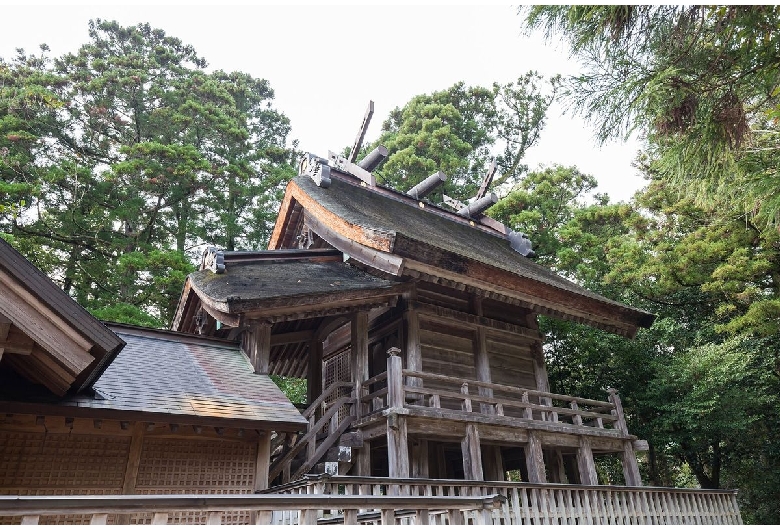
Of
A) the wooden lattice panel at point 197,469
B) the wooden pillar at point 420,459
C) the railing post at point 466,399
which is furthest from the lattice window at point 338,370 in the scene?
the wooden lattice panel at point 197,469

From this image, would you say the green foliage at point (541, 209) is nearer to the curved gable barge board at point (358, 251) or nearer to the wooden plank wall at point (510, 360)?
the wooden plank wall at point (510, 360)

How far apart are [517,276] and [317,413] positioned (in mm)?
4544

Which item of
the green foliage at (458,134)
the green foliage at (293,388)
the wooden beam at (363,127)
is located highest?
the green foliage at (458,134)

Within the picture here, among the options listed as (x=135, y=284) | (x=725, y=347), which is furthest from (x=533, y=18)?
(x=135, y=284)

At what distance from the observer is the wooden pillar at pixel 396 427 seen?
748 cm

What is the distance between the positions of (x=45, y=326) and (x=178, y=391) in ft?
7.21

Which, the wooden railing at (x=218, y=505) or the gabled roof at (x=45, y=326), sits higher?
the gabled roof at (x=45, y=326)

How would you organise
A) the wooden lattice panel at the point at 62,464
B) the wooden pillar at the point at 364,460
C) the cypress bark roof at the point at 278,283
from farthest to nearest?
the wooden pillar at the point at 364,460 < the cypress bark roof at the point at 278,283 < the wooden lattice panel at the point at 62,464

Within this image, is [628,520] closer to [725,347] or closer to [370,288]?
[370,288]

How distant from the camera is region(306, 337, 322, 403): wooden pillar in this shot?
10602mm

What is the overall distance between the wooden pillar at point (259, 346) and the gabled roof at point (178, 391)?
0.14 meters

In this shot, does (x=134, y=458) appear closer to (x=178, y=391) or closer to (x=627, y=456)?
(x=178, y=391)

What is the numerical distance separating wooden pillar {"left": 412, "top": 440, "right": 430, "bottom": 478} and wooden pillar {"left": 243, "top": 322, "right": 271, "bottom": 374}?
310cm

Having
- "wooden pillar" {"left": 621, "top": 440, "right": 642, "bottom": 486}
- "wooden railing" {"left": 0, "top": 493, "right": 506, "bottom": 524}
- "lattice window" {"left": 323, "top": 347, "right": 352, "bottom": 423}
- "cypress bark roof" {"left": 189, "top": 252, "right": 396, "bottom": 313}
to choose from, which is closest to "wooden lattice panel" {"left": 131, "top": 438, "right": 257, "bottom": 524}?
"cypress bark roof" {"left": 189, "top": 252, "right": 396, "bottom": 313}
